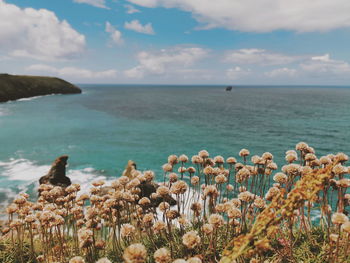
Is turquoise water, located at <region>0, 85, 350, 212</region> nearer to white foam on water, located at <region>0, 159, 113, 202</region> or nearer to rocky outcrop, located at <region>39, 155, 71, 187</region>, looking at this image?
white foam on water, located at <region>0, 159, 113, 202</region>

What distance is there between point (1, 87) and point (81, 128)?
9226cm

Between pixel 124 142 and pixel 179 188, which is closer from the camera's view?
pixel 179 188

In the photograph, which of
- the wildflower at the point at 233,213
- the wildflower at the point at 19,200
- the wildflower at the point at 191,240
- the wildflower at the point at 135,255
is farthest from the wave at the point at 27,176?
the wildflower at the point at 135,255

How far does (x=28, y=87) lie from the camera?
13538cm

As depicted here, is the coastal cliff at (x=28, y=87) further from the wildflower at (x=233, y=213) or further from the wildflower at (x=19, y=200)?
the wildflower at (x=233, y=213)

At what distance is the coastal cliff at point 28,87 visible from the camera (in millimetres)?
113000

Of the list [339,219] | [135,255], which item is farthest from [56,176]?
[339,219]

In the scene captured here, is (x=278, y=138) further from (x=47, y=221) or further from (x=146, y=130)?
(x=47, y=221)

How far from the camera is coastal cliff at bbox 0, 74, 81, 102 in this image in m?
113

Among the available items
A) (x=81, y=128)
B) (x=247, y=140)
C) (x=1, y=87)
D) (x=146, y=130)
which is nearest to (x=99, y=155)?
(x=146, y=130)

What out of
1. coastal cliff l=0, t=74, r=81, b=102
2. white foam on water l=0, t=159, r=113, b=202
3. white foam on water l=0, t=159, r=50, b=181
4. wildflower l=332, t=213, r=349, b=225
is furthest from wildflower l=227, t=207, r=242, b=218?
coastal cliff l=0, t=74, r=81, b=102

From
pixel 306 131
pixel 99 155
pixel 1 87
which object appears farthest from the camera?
pixel 1 87

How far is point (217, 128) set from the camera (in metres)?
53.5

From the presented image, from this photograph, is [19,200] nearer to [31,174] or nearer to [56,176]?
[56,176]
